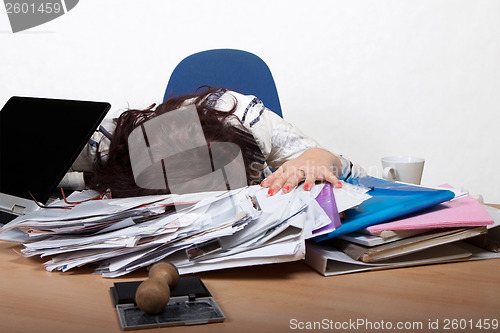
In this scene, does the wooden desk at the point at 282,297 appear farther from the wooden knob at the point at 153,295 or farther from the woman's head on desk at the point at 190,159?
the woman's head on desk at the point at 190,159

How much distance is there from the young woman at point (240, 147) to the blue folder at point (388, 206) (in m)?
0.09

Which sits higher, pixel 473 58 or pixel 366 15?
pixel 366 15

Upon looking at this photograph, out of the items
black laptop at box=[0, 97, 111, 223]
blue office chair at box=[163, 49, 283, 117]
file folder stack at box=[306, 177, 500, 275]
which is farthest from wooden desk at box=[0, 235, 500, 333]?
blue office chair at box=[163, 49, 283, 117]

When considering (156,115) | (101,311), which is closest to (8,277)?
(101,311)

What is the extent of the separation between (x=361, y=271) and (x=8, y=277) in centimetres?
44

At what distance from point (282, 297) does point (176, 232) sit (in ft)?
0.53

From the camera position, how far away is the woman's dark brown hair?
33.4 inches

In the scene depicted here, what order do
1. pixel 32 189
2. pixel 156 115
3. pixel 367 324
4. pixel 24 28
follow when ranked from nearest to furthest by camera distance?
1. pixel 367 324
2. pixel 32 189
3. pixel 156 115
4. pixel 24 28

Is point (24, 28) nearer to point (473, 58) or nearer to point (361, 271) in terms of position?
point (473, 58)

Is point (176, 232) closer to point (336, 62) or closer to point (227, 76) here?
point (227, 76)

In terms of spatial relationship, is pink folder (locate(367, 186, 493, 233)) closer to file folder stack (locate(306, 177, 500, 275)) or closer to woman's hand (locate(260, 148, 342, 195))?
file folder stack (locate(306, 177, 500, 275))

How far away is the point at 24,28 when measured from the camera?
8.37 ft

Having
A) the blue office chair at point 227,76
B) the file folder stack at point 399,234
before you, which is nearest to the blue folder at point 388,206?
the file folder stack at point 399,234

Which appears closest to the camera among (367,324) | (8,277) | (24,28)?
(367,324)
